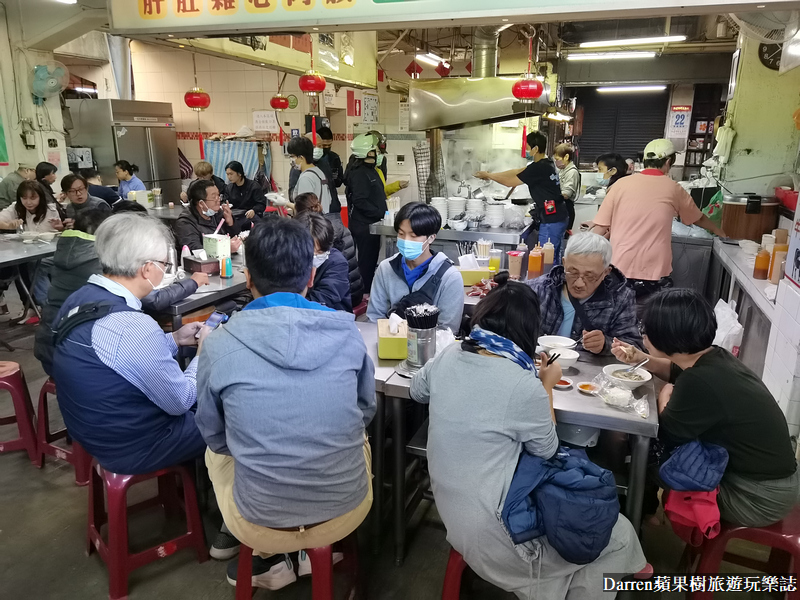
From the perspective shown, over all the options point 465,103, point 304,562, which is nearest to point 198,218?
point 304,562

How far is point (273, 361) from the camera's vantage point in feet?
5.29

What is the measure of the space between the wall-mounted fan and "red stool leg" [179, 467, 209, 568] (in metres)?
6.20

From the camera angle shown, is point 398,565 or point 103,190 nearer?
point 398,565

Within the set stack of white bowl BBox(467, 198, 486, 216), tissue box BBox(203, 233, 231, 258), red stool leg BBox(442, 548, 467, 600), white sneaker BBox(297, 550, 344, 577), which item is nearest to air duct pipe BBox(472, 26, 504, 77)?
stack of white bowl BBox(467, 198, 486, 216)

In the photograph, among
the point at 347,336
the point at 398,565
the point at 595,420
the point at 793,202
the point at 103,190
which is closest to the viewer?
the point at 347,336

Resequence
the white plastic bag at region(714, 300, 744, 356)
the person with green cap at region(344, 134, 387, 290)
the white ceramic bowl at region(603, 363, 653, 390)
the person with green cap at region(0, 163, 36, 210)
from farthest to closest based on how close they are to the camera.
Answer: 1. the person with green cap at region(344, 134, 387, 290)
2. the person with green cap at region(0, 163, 36, 210)
3. the white plastic bag at region(714, 300, 744, 356)
4. the white ceramic bowl at region(603, 363, 653, 390)

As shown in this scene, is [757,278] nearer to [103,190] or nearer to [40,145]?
[103,190]

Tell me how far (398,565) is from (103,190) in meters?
6.05

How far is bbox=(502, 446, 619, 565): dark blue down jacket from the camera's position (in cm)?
162

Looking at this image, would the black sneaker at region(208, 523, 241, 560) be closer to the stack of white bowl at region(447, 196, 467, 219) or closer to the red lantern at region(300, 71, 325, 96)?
the stack of white bowl at region(447, 196, 467, 219)

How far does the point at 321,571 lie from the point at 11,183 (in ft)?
20.6

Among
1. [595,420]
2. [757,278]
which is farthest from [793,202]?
[595,420]

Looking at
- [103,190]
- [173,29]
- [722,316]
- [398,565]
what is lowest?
[398,565]

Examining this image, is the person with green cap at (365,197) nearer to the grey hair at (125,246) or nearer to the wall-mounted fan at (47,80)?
the wall-mounted fan at (47,80)
